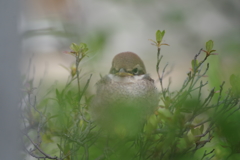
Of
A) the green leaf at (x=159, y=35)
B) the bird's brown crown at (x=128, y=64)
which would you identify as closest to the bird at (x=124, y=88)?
the bird's brown crown at (x=128, y=64)

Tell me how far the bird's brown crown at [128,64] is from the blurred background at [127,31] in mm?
21

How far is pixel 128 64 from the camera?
0.82m

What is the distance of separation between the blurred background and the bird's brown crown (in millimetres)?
21

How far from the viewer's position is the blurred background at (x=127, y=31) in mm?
508

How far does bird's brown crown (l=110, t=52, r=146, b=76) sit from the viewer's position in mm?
787

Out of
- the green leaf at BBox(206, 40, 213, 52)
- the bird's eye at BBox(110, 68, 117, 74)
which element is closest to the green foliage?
the green leaf at BBox(206, 40, 213, 52)

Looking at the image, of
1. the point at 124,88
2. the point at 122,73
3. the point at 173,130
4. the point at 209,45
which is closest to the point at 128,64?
the point at 122,73

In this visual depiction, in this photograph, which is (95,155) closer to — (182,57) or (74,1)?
(182,57)

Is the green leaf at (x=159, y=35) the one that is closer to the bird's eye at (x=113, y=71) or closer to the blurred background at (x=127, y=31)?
the blurred background at (x=127, y=31)

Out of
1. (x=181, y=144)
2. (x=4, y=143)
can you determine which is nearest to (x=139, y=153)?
(x=181, y=144)

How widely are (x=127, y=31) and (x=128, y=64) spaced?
0.12 m

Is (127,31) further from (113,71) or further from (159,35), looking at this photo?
(159,35)

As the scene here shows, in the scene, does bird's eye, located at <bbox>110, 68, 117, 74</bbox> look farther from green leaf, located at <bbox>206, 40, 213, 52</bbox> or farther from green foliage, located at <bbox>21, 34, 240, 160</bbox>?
green leaf, located at <bbox>206, 40, 213, 52</bbox>

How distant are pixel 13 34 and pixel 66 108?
0.77 ft
